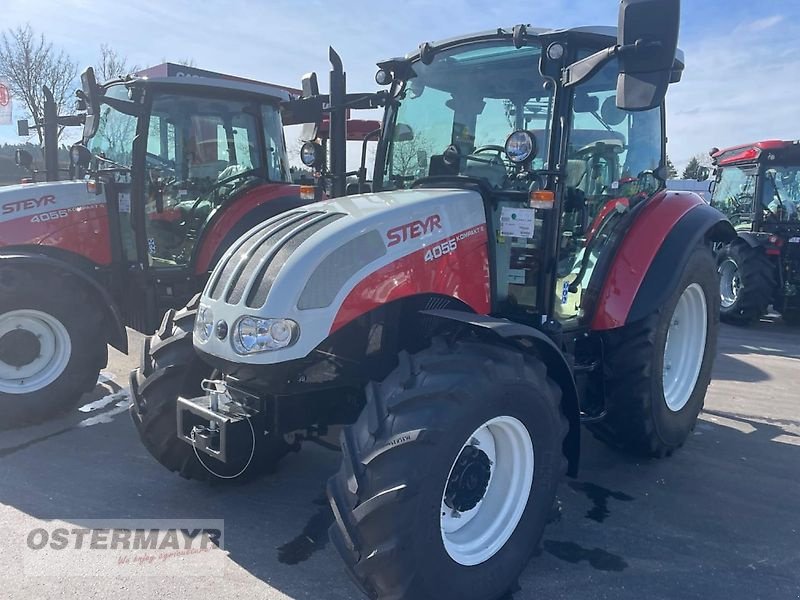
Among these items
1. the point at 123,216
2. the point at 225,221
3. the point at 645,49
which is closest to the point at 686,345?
the point at 645,49

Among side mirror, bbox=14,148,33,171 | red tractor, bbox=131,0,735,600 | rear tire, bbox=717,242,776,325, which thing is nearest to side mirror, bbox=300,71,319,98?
red tractor, bbox=131,0,735,600

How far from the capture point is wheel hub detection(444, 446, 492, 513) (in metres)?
2.79

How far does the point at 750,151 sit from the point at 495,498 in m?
8.78

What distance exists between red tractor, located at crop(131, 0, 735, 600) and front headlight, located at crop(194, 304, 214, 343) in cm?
1

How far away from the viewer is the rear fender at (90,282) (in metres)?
4.78

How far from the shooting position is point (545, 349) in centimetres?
304

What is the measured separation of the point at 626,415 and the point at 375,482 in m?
2.06

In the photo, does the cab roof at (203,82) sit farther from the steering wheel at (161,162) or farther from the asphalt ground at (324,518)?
the asphalt ground at (324,518)

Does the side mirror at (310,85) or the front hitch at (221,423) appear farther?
the side mirror at (310,85)

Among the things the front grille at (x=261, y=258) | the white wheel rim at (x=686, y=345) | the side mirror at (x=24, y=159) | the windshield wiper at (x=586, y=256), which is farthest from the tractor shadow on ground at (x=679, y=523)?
the side mirror at (x=24, y=159)

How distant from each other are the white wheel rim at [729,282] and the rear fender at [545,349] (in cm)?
743

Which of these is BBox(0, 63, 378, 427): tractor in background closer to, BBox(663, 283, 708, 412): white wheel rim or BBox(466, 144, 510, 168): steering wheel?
BBox(466, 144, 510, 168): steering wheel

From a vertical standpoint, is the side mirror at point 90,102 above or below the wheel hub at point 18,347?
above

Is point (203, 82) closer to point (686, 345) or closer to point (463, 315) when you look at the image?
point (463, 315)
